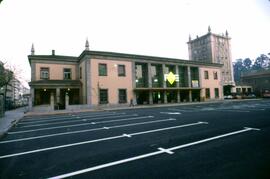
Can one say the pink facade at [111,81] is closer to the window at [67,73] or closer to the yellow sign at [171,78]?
the window at [67,73]

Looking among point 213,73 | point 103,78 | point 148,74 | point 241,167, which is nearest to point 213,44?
point 213,73

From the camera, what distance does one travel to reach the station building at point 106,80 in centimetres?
2653

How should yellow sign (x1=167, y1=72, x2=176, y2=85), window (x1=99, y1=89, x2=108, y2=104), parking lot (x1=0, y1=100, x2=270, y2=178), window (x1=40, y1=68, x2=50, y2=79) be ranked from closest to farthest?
1. parking lot (x1=0, y1=100, x2=270, y2=178)
2. window (x1=99, y1=89, x2=108, y2=104)
3. window (x1=40, y1=68, x2=50, y2=79)
4. yellow sign (x1=167, y1=72, x2=176, y2=85)

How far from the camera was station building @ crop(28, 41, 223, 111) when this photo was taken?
2653 cm

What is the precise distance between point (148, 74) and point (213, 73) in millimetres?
19444

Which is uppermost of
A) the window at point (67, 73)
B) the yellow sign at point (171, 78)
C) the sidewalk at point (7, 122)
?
the window at point (67, 73)

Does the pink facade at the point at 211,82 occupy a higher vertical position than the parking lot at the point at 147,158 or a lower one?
higher

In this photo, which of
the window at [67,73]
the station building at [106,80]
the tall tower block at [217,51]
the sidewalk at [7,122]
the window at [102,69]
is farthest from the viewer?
the tall tower block at [217,51]

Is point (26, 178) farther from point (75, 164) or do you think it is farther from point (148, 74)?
point (148, 74)

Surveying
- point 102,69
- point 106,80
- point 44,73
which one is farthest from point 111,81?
point 44,73

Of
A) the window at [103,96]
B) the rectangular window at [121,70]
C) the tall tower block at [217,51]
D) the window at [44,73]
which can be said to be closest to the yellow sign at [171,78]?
the rectangular window at [121,70]

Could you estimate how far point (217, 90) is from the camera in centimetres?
4141

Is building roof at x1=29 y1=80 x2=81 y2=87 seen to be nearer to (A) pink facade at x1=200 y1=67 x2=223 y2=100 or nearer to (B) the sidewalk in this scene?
(B) the sidewalk

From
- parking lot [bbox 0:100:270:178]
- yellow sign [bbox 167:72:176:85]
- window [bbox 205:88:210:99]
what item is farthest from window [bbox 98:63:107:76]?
window [bbox 205:88:210:99]
